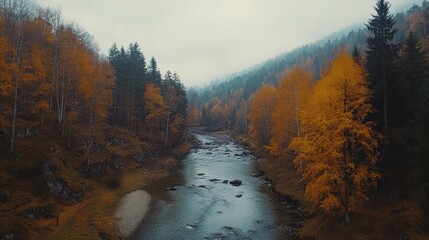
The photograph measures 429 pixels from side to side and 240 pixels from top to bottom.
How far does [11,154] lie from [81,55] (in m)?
19.1

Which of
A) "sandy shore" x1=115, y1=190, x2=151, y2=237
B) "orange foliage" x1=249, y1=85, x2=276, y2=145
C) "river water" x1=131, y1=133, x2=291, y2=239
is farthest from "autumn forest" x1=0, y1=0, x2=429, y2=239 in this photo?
"orange foliage" x1=249, y1=85, x2=276, y2=145

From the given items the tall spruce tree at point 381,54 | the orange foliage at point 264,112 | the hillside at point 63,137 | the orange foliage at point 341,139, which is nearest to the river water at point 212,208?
the hillside at point 63,137

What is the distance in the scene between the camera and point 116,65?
249 feet

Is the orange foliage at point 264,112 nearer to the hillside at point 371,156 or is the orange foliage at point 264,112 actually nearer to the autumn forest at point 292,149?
the autumn forest at point 292,149

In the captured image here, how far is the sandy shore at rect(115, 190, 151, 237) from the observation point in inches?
1210

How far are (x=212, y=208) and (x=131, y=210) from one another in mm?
9604

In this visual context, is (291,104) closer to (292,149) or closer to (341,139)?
(292,149)

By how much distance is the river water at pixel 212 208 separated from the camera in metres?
29.9

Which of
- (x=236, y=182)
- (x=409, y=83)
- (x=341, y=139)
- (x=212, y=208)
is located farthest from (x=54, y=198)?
(x=409, y=83)

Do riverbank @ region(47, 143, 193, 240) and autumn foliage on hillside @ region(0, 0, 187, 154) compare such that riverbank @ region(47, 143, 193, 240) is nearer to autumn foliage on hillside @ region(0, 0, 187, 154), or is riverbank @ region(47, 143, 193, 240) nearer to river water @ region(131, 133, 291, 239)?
Answer: river water @ region(131, 133, 291, 239)

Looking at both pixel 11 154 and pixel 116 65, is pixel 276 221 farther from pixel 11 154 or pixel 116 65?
pixel 116 65

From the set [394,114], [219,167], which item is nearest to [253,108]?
[219,167]

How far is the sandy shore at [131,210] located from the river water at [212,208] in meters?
0.85

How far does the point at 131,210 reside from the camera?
3584 cm
